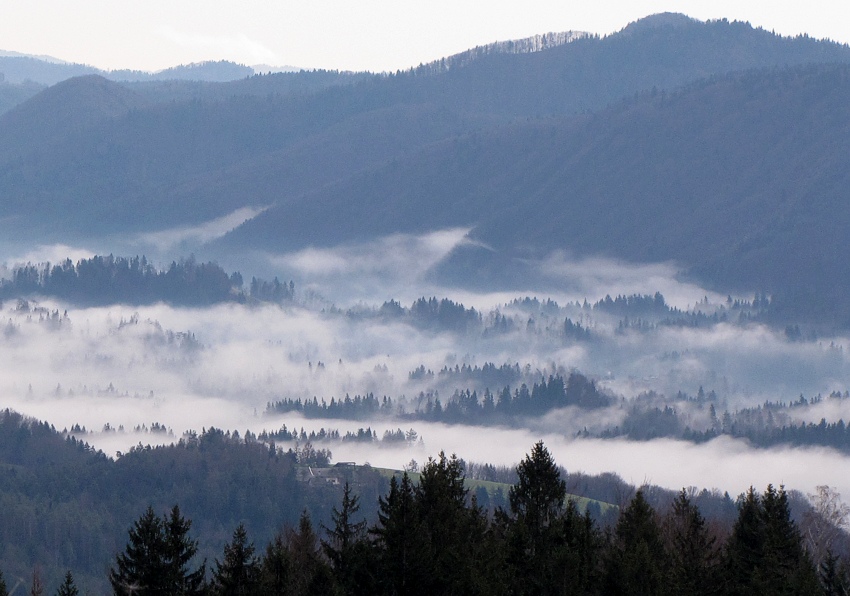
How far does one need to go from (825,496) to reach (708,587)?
92719 mm

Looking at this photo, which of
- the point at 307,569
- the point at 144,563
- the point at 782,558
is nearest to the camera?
the point at 144,563

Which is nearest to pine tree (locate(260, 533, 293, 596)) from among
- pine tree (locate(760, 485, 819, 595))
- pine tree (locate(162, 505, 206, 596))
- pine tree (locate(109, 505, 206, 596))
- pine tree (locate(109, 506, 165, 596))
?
pine tree (locate(162, 505, 206, 596))

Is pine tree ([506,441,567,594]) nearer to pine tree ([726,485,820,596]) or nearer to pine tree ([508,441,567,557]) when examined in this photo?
pine tree ([508,441,567,557])

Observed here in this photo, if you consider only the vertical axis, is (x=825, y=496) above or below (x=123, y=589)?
above

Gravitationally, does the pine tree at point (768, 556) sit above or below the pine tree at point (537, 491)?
below

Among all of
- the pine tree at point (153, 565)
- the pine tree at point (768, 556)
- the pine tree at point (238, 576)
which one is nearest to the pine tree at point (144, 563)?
the pine tree at point (153, 565)

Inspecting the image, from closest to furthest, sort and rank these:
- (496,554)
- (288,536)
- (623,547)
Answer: (496,554)
(623,547)
(288,536)

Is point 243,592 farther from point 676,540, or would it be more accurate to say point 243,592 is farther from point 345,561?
point 676,540

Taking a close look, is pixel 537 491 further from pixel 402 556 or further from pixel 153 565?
pixel 153 565

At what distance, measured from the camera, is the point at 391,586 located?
253 ft

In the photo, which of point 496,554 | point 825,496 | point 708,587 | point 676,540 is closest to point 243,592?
point 496,554

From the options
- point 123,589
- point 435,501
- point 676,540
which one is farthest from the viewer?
point 676,540

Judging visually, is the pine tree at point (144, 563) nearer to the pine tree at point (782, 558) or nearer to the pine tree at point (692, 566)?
the pine tree at point (692, 566)

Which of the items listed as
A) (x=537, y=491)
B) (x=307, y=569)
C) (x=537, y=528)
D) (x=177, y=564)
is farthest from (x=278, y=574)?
(x=537, y=491)
